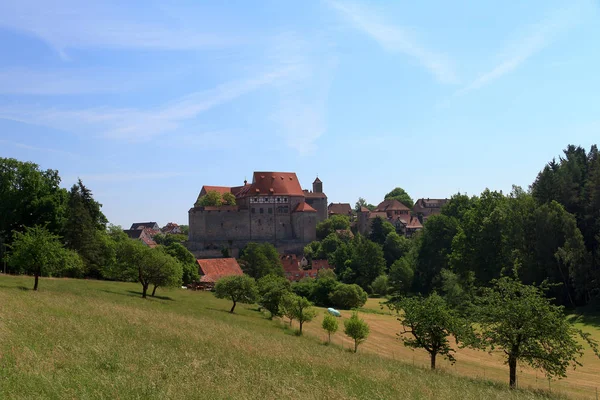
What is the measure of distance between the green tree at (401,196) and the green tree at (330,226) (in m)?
50.8

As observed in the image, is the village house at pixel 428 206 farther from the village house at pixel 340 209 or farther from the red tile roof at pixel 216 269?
the red tile roof at pixel 216 269

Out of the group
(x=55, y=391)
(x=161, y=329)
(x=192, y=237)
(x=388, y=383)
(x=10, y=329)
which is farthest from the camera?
(x=192, y=237)

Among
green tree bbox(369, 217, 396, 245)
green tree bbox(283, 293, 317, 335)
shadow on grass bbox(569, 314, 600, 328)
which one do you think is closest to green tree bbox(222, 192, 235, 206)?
green tree bbox(369, 217, 396, 245)

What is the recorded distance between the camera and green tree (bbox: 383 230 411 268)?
9781 centimetres

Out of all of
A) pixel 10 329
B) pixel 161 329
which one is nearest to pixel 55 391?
pixel 10 329

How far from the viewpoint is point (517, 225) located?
2000 inches

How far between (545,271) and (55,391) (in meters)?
48.0

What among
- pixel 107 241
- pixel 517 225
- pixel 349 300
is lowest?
pixel 349 300

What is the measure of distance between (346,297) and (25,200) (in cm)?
3464

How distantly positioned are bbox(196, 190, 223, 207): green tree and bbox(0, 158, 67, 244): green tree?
200 ft

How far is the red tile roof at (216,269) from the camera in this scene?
218 feet

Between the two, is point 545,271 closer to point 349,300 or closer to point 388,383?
point 349,300

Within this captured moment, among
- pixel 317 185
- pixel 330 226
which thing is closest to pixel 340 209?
pixel 317 185

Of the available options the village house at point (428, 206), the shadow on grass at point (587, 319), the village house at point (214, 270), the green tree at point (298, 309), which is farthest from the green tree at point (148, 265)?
the village house at point (428, 206)
